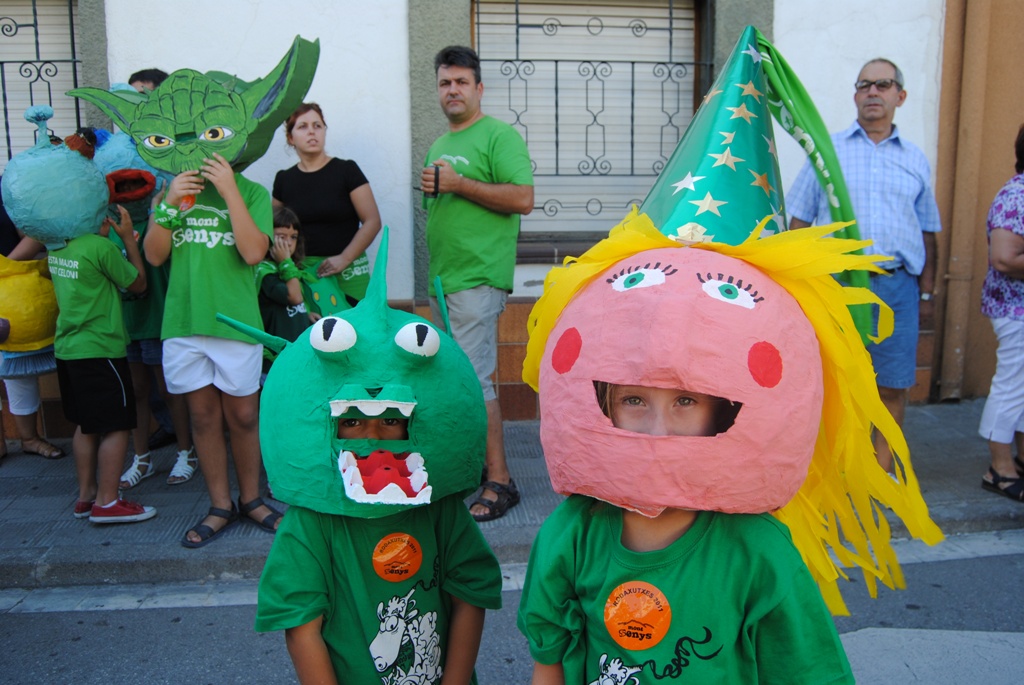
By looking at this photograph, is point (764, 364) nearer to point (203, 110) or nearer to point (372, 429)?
point (372, 429)

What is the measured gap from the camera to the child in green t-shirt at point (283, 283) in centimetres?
454

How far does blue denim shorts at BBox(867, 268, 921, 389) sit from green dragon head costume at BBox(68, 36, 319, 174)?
2.93m

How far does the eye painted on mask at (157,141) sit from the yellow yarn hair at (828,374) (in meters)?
2.11

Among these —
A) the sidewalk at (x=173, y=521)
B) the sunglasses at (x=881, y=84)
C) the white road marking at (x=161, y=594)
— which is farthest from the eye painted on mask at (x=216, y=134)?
the sunglasses at (x=881, y=84)

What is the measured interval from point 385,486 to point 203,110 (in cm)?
217

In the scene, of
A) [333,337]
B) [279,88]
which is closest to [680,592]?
[333,337]

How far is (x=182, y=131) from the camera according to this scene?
11.4 feet

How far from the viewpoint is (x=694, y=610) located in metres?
1.63

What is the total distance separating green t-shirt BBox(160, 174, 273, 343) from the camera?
402 cm

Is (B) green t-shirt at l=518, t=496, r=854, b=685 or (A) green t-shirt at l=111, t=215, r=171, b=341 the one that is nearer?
(B) green t-shirt at l=518, t=496, r=854, b=685

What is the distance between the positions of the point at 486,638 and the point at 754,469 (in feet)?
7.30

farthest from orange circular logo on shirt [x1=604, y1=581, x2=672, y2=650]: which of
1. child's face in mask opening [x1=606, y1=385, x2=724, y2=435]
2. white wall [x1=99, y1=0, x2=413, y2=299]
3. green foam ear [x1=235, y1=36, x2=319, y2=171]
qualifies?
white wall [x1=99, y1=0, x2=413, y2=299]

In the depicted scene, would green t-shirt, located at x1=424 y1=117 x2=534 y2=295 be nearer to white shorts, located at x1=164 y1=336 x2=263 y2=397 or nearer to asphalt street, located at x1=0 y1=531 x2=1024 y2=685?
white shorts, located at x1=164 y1=336 x2=263 y2=397

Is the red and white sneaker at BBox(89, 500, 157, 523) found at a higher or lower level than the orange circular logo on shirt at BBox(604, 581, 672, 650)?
lower
